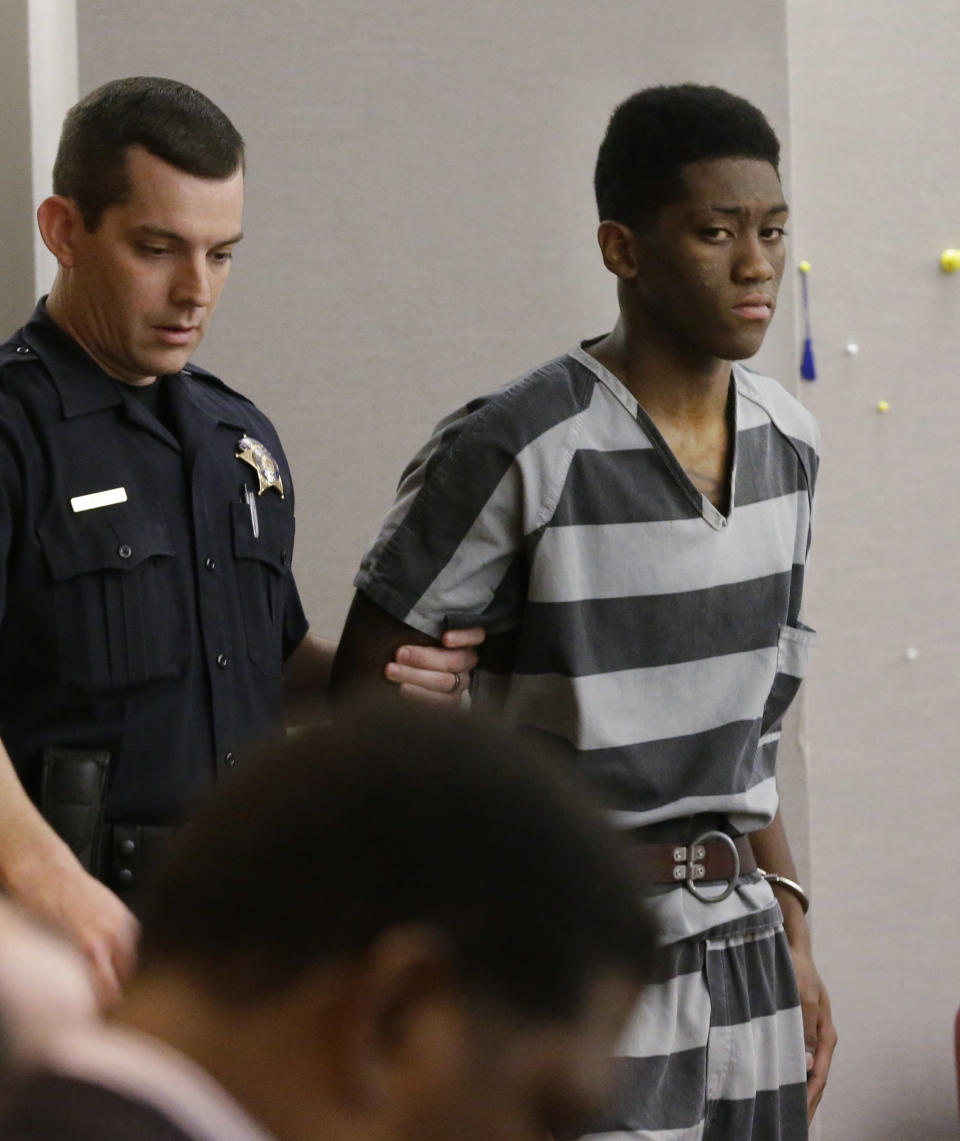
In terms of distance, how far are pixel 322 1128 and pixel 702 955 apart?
0.97m

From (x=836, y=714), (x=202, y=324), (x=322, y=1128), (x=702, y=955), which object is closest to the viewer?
(x=322, y=1128)

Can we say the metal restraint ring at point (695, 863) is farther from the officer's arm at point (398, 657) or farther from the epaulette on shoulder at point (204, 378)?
the epaulette on shoulder at point (204, 378)

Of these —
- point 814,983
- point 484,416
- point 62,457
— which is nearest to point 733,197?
point 484,416

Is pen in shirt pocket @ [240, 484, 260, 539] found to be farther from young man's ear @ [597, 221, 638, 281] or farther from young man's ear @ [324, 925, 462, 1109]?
young man's ear @ [324, 925, 462, 1109]

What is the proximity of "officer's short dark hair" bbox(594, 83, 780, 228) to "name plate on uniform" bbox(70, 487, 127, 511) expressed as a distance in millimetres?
550

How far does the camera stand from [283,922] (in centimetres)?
53

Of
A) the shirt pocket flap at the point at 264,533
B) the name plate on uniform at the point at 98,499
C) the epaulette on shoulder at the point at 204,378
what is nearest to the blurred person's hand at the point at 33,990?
the name plate on uniform at the point at 98,499

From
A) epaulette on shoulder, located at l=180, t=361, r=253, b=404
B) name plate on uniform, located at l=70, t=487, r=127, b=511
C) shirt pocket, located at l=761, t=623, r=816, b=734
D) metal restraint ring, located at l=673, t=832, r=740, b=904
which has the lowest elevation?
metal restraint ring, located at l=673, t=832, r=740, b=904

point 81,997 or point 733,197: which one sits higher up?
point 733,197

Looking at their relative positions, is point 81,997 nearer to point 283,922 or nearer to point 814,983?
point 283,922

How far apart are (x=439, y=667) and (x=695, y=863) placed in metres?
0.29

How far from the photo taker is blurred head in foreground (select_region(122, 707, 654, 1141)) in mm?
530

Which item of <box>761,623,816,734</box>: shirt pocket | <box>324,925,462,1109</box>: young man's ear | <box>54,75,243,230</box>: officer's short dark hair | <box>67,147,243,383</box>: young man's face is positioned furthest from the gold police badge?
<box>324,925,462,1109</box>: young man's ear

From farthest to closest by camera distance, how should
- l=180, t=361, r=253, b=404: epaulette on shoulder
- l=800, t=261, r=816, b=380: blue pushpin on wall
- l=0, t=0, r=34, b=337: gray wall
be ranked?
l=800, t=261, r=816, b=380: blue pushpin on wall < l=0, t=0, r=34, b=337: gray wall < l=180, t=361, r=253, b=404: epaulette on shoulder
